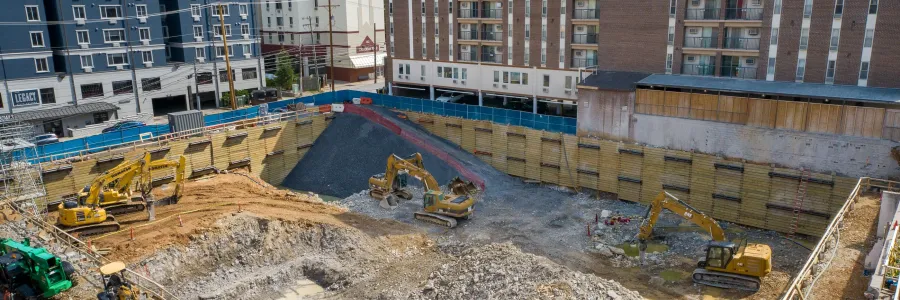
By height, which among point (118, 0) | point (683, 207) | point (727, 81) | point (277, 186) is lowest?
point (277, 186)

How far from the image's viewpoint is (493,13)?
55531 millimetres

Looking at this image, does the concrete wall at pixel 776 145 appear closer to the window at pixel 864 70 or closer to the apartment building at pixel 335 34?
the window at pixel 864 70

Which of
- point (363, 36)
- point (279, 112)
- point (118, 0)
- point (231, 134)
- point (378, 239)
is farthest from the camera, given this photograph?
point (363, 36)

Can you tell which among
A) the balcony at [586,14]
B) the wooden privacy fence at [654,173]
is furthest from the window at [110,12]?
the balcony at [586,14]

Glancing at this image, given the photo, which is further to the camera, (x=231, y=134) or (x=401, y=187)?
(x=231, y=134)

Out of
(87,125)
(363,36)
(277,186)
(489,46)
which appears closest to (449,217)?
(277,186)

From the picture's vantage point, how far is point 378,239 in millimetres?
35094

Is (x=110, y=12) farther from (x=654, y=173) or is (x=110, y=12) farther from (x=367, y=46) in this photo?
(x=654, y=173)

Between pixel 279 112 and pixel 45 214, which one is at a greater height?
pixel 279 112

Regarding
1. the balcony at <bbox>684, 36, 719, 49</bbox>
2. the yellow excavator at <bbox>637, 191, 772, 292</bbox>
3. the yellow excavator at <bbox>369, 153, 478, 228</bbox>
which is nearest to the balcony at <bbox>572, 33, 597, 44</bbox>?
the balcony at <bbox>684, 36, 719, 49</bbox>

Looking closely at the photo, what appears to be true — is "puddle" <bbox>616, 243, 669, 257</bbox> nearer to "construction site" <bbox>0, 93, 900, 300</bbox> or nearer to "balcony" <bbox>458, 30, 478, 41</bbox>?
"construction site" <bbox>0, 93, 900, 300</bbox>

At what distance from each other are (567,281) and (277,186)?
30.6 meters

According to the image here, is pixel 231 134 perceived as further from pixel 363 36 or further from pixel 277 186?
pixel 363 36

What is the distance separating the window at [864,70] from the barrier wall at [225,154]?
38.2m
